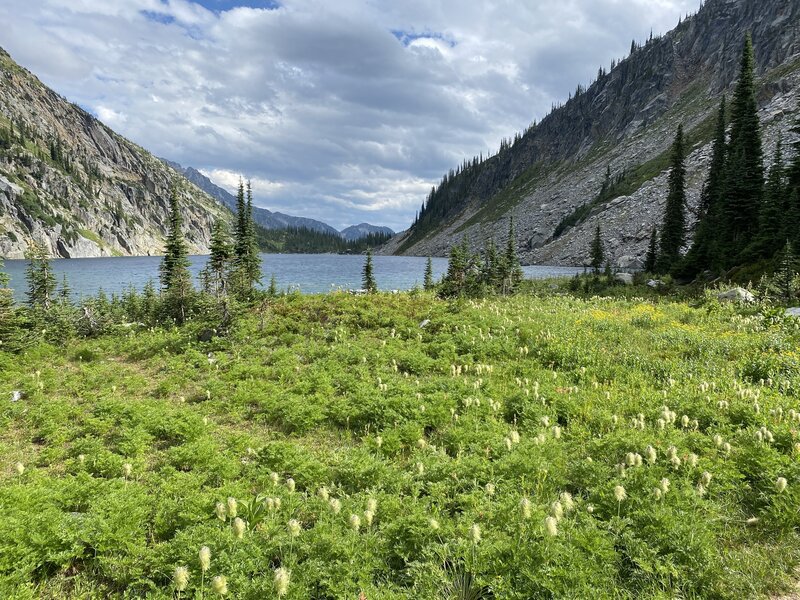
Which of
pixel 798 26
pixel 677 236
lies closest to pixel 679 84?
pixel 798 26

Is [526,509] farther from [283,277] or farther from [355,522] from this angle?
[283,277]

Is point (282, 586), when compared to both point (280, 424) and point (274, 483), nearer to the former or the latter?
point (274, 483)

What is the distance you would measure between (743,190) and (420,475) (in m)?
42.1

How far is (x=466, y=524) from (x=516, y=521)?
551mm

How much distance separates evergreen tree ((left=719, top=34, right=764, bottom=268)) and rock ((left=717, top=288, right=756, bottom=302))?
45.6 feet

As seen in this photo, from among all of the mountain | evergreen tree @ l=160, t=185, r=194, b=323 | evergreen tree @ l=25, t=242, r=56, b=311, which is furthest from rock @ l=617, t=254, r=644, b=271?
evergreen tree @ l=25, t=242, r=56, b=311

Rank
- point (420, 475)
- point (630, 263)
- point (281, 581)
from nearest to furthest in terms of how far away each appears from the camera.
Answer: point (281, 581)
point (420, 475)
point (630, 263)

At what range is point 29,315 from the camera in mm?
19438

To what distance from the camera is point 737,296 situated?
18.8 meters

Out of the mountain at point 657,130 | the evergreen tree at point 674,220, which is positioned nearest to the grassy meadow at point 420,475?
the evergreen tree at point 674,220

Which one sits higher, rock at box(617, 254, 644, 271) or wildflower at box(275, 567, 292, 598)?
rock at box(617, 254, 644, 271)

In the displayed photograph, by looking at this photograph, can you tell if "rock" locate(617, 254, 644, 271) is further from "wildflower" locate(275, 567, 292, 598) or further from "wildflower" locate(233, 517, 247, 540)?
"wildflower" locate(275, 567, 292, 598)

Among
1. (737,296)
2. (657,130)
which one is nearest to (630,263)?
(737,296)

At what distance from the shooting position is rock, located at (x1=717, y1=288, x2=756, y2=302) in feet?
59.7
